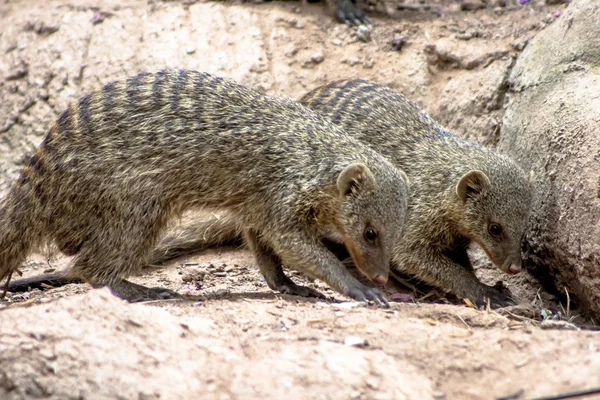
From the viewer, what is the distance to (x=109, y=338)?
304 centimetres

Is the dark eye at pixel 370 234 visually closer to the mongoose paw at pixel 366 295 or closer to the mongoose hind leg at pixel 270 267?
the mongoose paw at pixel 366 295

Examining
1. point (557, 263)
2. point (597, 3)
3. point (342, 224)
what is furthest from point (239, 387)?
point (597, 3)

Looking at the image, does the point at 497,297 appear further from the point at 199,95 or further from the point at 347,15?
the point at 347,15

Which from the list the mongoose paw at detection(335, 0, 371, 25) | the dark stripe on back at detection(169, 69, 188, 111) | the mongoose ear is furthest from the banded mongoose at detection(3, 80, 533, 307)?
the mongoose paw at detection(335, 0, 371, 25)

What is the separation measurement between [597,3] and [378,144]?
1760 millimetres

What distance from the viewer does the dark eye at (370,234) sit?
4336mm

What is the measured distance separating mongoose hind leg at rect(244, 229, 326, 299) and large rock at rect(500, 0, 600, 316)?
157cm

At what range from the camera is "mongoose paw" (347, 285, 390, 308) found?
4.14 metres

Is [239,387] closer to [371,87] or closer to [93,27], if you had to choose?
[371,87]

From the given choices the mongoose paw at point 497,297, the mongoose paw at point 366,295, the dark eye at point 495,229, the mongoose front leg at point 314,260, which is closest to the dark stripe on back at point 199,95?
the mongoose front leg at point 314,260

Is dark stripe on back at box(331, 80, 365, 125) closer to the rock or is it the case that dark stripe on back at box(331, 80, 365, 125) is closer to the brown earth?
the brown earth

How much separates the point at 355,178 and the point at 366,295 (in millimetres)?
631

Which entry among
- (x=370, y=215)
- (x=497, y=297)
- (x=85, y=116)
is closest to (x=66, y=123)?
(x=85, y=116)

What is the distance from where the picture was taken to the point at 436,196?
5.28 meters
